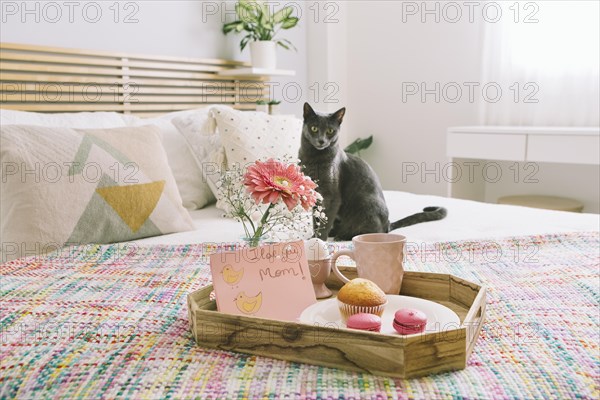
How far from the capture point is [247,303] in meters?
0.82

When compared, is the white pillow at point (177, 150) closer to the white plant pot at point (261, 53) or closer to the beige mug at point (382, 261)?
the white plant pot at point (261, 53)

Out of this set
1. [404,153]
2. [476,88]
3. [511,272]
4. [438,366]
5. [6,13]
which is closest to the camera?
[438,366]

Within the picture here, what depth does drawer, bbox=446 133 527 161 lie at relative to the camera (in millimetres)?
2822

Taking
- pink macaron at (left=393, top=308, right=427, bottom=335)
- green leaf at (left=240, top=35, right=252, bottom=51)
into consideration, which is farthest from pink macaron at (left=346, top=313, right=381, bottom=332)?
green leaf at (left=240, top=35, right=252, bottom=51)

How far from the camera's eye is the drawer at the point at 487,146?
282 cm

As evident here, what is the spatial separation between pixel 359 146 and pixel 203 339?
3.14 meters

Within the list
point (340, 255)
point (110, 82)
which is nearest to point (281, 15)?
point (110, 82)

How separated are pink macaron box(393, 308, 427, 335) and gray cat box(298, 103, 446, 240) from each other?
79 cm

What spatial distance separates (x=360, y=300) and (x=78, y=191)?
1.01 m

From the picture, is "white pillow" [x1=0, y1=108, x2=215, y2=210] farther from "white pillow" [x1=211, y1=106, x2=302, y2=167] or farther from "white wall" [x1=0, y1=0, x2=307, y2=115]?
"white wall" [x1=0, y1=0, x2=307, y2=115]

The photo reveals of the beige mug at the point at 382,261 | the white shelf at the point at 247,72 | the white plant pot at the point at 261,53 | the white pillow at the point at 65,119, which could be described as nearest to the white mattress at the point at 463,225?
the white pillow at the point at 65,119

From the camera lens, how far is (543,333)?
0.82m

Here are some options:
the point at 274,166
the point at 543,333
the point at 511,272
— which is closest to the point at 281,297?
the point at 274,166

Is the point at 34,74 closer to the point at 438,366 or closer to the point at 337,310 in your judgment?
the point at 337,310
